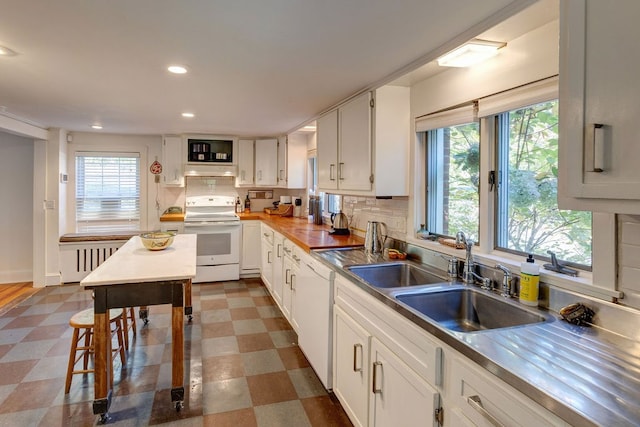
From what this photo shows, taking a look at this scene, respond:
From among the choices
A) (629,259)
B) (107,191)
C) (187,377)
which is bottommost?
(187,377)

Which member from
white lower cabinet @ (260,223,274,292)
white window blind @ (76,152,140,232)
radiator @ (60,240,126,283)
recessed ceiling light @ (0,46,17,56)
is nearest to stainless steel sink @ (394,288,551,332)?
recessed ceiling light @ (0,46,17,56)

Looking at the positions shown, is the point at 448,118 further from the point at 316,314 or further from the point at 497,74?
the point at 316,314

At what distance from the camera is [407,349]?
1487 mm

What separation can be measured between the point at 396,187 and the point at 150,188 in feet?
13.9

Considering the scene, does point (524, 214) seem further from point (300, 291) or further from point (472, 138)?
point (300, 291)

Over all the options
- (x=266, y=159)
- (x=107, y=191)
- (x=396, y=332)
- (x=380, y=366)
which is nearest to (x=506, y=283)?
(x=396, y=332)

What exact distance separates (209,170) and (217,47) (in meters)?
3.55

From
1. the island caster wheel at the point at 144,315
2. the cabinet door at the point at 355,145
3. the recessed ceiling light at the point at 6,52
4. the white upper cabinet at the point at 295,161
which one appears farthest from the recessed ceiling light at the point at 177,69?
the white upper cabinet at the point at 295,161

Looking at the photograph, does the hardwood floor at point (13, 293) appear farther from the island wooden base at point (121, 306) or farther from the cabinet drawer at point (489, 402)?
the cabinet drawer at point (489, 402)

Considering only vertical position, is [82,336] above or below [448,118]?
below

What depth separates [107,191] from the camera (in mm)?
5375

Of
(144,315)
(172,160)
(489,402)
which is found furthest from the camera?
(172,160)

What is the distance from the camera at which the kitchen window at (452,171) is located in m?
2.20

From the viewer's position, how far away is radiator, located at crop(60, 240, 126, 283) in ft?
16.0
